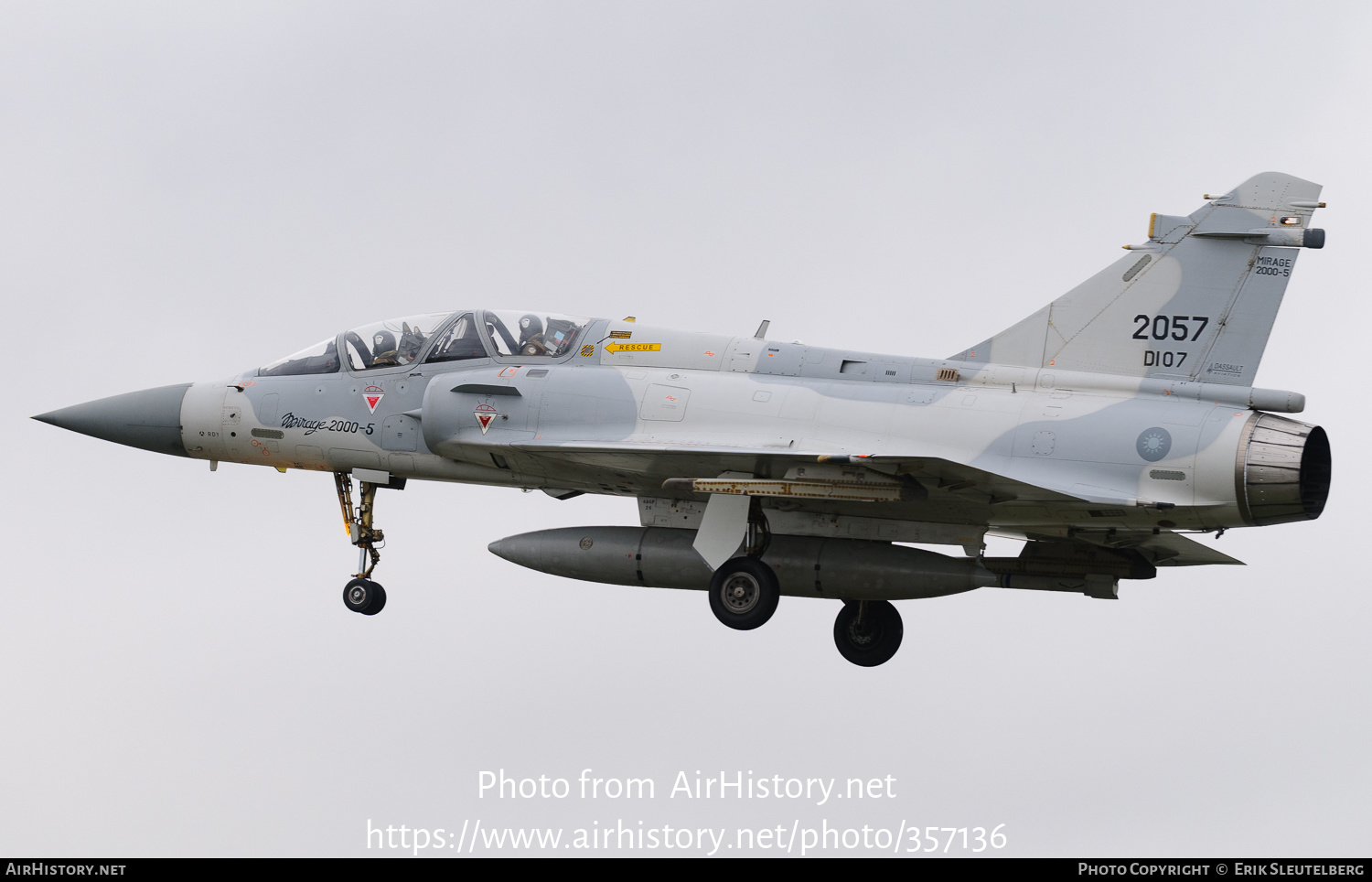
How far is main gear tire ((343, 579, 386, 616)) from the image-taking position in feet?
60.2

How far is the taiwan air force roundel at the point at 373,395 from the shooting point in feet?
59.1

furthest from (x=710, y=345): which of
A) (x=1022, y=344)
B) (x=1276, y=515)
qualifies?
(x=1276, y=515)

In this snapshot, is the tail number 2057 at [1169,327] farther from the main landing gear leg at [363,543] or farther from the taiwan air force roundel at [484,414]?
the main landing gear leg at [363,543]

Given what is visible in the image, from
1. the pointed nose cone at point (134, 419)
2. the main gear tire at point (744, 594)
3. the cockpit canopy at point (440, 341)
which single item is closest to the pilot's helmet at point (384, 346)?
the cockpit canopy at point (440, 341)

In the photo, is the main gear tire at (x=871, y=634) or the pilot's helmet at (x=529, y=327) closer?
the pilot's helmet at (x=529, y=327)

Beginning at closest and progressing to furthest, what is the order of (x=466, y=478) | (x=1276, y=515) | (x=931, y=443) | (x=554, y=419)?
1. (x=1276, y=515)
2. (x=931, y=443)
3. (x=554, y=419)
4. (x=466, y=478)

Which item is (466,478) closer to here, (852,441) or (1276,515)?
(852,441)

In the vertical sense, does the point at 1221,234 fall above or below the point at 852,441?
above

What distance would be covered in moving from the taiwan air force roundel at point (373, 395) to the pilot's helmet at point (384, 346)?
34 cm

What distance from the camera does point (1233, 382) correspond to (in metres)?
15.2

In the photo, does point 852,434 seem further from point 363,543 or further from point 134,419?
point 134,419

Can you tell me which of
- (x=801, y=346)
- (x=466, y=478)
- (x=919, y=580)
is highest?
(x=801, y=346)

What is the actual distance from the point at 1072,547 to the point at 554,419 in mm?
5461

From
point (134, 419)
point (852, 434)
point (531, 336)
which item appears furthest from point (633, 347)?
point (134, 419)
